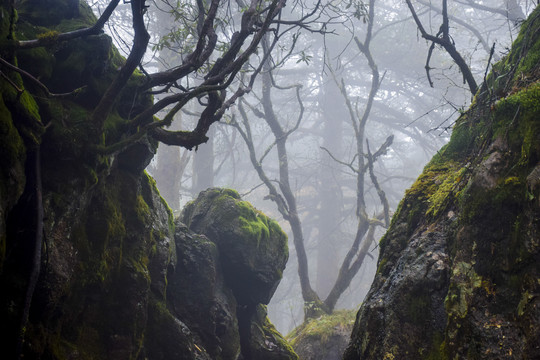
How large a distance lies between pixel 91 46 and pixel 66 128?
0.99 metres

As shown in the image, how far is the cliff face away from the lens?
93.6 inches

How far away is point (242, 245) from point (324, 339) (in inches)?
148

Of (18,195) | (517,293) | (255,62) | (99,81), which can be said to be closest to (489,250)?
(517,293)

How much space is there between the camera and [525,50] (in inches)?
121

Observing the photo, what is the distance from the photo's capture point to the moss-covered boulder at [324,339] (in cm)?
768

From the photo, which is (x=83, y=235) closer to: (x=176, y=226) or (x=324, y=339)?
(x=176, y=226)

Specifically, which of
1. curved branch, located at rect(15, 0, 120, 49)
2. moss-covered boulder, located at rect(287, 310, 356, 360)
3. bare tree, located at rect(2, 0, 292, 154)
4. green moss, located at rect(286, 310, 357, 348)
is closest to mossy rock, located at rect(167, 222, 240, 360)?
bare tree, located at rect(2, 0, 292, 154)

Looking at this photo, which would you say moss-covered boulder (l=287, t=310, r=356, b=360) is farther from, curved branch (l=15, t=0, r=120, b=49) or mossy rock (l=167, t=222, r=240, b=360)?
curved branch (l=15, t=0, r=120, b=49)

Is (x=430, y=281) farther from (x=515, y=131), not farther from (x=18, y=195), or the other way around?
(x=18, y=195)

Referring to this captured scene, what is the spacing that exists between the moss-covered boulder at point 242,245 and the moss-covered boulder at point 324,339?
248 cm

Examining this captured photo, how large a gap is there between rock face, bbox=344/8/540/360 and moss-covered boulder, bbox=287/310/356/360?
4989 mm

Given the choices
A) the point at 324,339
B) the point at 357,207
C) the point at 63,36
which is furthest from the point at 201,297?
the point at 357,207

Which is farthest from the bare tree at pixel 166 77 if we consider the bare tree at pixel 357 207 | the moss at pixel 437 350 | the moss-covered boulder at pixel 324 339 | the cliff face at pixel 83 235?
the moss-covered boulder at pixel 324 339

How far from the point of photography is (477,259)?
7.73 ft
